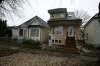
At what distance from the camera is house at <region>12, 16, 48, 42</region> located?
97.2ft

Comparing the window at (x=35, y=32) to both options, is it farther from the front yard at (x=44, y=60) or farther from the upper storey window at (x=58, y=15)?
the front yard at (x=44, y=60)

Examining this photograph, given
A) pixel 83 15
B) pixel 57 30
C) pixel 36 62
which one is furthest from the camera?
pixel 83 15

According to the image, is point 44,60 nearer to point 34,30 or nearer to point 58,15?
point 58,15

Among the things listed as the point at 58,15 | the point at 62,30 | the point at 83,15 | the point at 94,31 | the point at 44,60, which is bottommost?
the point at 44,60

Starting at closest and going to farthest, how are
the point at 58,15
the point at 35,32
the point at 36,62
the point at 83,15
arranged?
the point at 36,62
the point at 58,15
the point at 35,32
the point at 83,15

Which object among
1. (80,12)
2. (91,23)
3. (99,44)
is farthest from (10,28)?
(80,12)

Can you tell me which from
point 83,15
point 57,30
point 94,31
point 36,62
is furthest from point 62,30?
point 83,15

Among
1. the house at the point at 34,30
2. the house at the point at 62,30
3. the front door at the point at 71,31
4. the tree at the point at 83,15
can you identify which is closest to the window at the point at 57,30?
the house at the point at 62,30

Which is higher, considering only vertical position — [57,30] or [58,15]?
[58,15]

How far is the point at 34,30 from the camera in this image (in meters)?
30.1

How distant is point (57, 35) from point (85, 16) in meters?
27.6

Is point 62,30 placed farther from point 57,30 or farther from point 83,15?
point 83,15

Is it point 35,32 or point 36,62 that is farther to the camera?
point 35,32

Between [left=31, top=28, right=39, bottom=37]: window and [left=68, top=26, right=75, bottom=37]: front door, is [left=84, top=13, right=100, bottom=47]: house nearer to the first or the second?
[left=68, top=26, right=75, bottom=37]: front door
